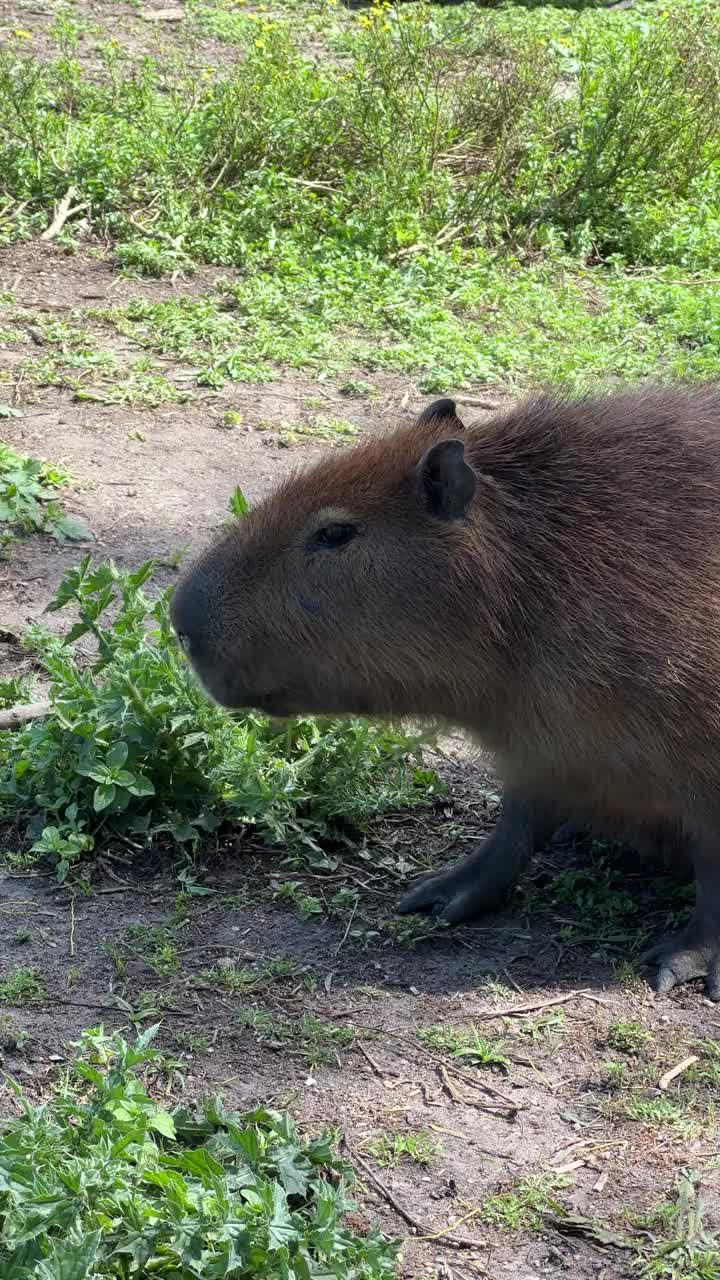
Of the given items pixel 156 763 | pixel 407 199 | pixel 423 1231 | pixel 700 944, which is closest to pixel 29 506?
pixel 156 763

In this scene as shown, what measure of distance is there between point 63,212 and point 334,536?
552cm

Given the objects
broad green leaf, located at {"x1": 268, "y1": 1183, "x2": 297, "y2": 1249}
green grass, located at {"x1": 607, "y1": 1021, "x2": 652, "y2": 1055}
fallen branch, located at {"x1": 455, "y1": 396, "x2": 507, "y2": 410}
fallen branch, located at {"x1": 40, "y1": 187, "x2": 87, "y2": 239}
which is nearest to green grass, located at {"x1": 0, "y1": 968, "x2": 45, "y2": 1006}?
broad green leaf, located at {"x1": 268, "y1": 1183, "x2": 297, "y2": 1249}

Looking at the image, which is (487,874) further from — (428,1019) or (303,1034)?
(303,1034)

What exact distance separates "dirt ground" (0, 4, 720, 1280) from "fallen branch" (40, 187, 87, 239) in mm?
4959

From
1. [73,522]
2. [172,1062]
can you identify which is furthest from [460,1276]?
[73,522]

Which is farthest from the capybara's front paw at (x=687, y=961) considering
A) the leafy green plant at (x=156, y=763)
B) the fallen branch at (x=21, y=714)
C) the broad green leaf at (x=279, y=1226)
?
the fallen branch at (x=21, y=714)

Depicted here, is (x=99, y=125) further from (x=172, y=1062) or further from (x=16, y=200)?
(x=172, y=1062)

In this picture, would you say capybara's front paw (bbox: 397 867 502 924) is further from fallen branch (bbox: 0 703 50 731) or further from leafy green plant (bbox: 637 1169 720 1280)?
fallen branch (bbox: 0 703 50 731)

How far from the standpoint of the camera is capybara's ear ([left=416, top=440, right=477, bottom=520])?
3.68 meters

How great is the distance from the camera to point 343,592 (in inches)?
150

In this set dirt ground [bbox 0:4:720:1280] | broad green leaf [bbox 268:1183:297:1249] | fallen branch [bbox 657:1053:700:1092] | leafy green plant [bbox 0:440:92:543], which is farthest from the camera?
leafy green plant [bbox 0:440:92:543]

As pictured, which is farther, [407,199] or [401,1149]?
[407,199]

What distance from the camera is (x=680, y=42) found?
10.0 metres

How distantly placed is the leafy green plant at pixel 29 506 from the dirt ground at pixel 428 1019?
73.9 inches
